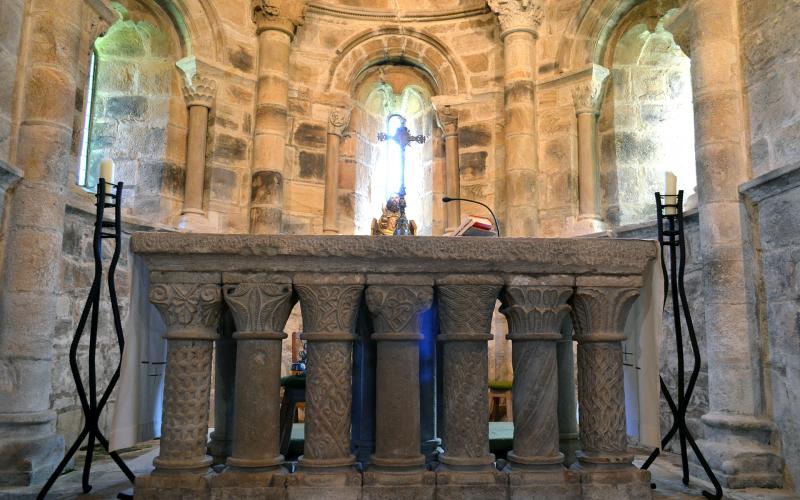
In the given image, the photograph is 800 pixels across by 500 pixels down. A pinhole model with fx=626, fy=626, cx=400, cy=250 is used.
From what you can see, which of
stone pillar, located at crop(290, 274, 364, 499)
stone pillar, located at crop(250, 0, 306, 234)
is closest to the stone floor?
stone pillar, located at crop(290, 274, 364, 499)

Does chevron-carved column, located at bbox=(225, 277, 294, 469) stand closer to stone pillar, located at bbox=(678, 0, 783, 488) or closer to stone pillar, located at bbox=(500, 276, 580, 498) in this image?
stone pillar, located at bbox=(500, 276, 580, 498)

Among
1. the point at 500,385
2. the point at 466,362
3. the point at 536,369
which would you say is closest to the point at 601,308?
the point at 536,369

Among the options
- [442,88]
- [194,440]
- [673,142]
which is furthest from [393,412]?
[442,88]

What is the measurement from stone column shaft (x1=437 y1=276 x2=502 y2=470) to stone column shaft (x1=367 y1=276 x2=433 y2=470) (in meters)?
0.13

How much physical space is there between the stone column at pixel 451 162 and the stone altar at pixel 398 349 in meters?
3.93

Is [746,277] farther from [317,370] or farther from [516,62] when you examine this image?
[516,62]

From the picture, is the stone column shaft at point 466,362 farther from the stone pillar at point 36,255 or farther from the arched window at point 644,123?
the arched window at point 644,123

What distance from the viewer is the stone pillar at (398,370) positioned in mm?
2859

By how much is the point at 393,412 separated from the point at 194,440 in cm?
91

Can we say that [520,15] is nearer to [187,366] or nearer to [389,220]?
[389,220]

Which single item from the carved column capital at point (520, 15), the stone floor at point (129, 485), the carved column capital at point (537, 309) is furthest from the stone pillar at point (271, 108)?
the carved column capital at point (537, 309)

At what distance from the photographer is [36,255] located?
3.89 metres

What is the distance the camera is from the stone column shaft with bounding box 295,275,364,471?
2.84 m

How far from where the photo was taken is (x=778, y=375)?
150 inches
